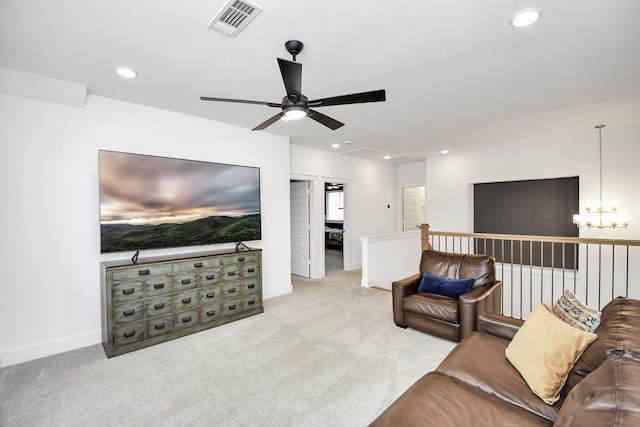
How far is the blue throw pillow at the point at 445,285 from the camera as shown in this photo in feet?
10.6

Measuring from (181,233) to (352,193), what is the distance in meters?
4.02

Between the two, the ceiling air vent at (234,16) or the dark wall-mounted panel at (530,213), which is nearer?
the ceiling air vent at (234,16)

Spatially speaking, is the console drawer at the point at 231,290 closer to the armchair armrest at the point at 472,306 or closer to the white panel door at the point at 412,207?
the armchair armrest at the point at 472,306

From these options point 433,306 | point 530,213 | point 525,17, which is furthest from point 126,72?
point 530,213

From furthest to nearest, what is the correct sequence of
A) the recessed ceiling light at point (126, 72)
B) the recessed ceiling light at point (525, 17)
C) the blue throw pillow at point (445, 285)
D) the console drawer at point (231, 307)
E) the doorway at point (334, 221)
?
the doorway at point (334, 221) < the console drawer at point (231, 307) < the blue throw pillow at point (445, 285) < the recessed ceiling light at point (126, 72) < the recessed ceiling light at point (525, 17)

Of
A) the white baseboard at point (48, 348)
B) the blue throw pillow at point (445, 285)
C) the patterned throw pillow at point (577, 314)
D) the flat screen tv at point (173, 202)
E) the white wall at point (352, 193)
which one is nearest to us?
the patterned throw pillow at point (577, 314)

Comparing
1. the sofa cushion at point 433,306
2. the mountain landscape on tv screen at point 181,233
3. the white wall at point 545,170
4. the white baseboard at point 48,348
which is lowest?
the white baseboard at point 48,348

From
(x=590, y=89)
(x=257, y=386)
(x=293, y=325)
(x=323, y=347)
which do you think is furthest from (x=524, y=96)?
(x=257, y=386)

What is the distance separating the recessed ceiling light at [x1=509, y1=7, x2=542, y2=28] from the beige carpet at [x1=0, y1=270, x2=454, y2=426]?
2.75 metres

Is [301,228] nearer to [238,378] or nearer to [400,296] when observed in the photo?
[400,296]

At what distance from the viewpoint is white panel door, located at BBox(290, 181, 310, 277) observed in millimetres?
5969

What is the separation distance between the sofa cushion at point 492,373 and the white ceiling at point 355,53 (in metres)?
2.21

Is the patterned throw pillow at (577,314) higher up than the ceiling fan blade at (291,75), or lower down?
lower down

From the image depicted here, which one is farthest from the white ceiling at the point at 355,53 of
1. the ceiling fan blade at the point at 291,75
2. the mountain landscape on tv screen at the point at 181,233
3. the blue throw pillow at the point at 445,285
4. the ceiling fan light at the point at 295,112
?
the blue throw pillow at the point at 445,285
